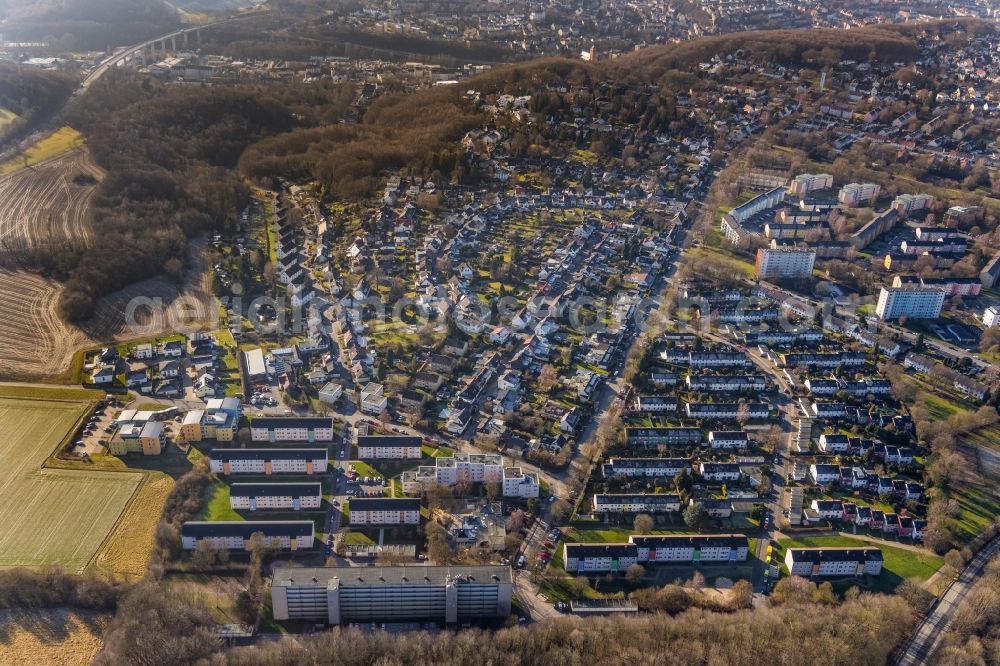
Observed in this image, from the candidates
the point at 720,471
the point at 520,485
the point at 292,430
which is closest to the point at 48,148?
the point at 292,430

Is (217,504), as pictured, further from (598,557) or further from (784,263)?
(784,263)

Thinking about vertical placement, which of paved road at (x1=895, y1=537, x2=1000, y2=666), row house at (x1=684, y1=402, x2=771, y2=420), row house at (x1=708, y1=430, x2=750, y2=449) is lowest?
paved road at (x1=895, y1=537, x2=1000, y2=666)

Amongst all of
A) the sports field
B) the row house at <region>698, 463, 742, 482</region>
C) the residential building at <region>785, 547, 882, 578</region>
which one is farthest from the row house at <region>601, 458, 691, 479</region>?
the sports field

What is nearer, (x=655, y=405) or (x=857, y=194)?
(x=655, y=405)

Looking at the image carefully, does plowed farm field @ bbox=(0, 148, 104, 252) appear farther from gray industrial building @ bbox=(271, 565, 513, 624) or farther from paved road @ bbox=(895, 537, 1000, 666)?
paved road @ bbox=(895, 537, 1000, 666)

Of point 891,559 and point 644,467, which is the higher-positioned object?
point 644,467

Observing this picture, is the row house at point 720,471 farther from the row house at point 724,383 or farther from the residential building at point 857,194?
the residential building at point 857,194

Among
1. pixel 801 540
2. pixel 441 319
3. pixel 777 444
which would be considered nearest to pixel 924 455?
pixel 777 444
